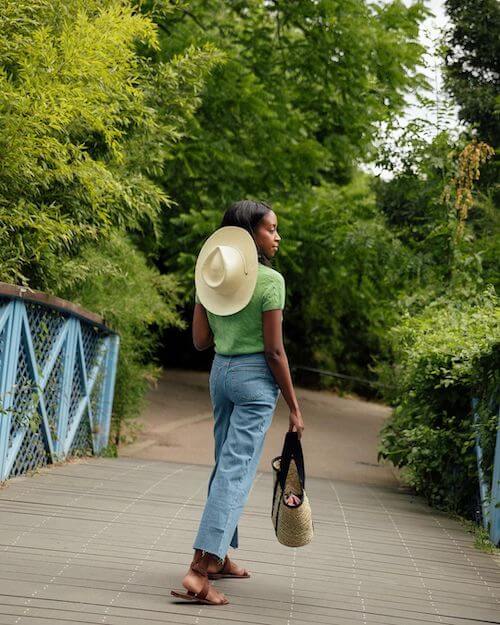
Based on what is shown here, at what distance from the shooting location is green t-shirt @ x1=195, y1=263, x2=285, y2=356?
4668 millimetres

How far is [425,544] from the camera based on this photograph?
639cm

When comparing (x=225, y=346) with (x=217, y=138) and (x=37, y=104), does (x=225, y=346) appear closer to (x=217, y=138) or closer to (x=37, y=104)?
(x=37, y=104)

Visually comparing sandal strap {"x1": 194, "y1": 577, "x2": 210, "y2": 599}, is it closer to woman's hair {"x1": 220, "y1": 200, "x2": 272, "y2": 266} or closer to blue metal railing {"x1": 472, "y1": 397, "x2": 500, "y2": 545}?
woman's hair {"x1": 220, "y1": 200, "x2": 272, "y2": 266}

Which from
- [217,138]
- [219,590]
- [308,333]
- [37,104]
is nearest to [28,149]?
[37,104]

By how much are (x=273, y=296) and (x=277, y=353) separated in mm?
254

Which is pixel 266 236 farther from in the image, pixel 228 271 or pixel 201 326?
pixel 201 326

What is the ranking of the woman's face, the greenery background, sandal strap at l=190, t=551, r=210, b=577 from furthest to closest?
the greenery background
the woman's face
sandal strap at l=190, t=551, r=210, b=577

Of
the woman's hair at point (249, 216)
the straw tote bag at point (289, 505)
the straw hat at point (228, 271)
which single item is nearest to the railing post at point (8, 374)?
the straw hat at point (228, 271)

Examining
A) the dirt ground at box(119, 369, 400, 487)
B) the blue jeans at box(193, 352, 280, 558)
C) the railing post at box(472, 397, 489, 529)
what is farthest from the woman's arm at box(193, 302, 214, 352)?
the dirt ground at box(119, 369, 400, 487)

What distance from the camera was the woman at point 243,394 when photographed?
4562mm

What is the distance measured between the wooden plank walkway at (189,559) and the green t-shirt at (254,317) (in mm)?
1096

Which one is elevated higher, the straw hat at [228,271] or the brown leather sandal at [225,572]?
the straw hat at [228,271]

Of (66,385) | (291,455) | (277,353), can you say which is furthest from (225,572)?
(66,385)

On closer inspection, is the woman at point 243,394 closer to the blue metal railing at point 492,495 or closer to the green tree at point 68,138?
the blue metal railing at point 492,495
